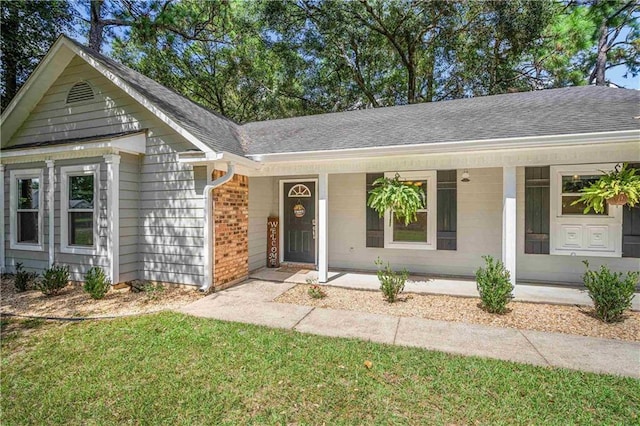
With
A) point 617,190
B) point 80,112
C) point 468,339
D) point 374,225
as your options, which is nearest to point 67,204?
point 80,112

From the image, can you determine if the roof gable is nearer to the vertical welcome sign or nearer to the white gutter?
the white gutter

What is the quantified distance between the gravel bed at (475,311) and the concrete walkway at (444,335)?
222 millimetres

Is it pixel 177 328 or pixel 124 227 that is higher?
pixel 124 227

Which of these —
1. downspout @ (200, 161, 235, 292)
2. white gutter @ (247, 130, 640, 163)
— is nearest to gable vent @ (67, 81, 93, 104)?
downspout @ (200, 161, 235, 292)

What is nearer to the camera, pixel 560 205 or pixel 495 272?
pixel 495 272

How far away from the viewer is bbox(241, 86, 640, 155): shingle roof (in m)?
5.22

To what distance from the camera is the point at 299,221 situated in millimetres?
7898

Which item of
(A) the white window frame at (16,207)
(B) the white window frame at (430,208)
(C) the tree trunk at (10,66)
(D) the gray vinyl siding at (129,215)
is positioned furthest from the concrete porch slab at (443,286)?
(C) the tree trunk at (10,66)

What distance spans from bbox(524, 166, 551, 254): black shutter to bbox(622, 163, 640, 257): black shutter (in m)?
1.25

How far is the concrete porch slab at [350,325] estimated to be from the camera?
12.8 feet

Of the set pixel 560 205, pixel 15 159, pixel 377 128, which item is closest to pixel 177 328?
pixel 377 128

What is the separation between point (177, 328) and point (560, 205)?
7.48 metres

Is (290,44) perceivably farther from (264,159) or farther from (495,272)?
(495,272)

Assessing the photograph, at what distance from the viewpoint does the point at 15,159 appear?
669cm
